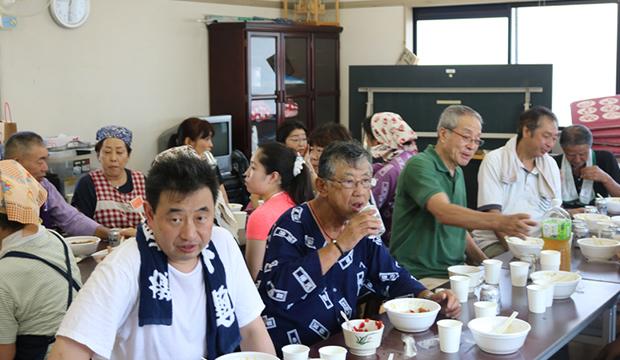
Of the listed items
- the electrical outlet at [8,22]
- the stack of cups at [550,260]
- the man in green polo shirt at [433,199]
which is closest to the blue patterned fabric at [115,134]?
the electrical outlet at [8,22]

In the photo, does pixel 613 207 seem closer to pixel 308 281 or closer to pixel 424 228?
pixel 424 228

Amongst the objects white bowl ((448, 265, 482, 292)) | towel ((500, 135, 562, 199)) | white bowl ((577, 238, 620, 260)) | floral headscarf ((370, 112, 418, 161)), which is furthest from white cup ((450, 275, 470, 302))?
floral headscarf ((370, 112, 418, 161))

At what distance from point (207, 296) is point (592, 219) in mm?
2860

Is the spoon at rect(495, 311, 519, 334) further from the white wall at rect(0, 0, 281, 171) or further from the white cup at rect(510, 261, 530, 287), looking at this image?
the white wall at rect(0, 0, 281, 171)

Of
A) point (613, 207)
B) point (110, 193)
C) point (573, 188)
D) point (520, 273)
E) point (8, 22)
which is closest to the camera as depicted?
point (520, 273)

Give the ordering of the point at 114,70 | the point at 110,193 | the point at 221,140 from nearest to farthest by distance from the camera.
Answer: the point at 110,193
the point at 114,70
the point at 221,140

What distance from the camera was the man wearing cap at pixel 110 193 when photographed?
4191 millimetres

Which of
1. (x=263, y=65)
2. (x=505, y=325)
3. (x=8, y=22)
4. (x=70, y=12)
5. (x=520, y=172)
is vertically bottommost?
(x=505, y=325)

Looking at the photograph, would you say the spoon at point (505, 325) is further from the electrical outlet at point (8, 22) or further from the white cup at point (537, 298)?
the electrical outlet at point (8, 22)

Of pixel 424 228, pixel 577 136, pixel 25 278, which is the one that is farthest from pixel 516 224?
pixel 577 136

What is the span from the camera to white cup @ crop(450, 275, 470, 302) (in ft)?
8.45

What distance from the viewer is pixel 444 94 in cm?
743

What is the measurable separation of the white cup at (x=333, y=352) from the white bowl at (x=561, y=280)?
1077 mm

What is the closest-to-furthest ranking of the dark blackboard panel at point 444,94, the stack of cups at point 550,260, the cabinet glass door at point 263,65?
the stack of cups at point 550,260, the dark blackboard panel at point 444,94, the cabinet glass door at point 263,65
